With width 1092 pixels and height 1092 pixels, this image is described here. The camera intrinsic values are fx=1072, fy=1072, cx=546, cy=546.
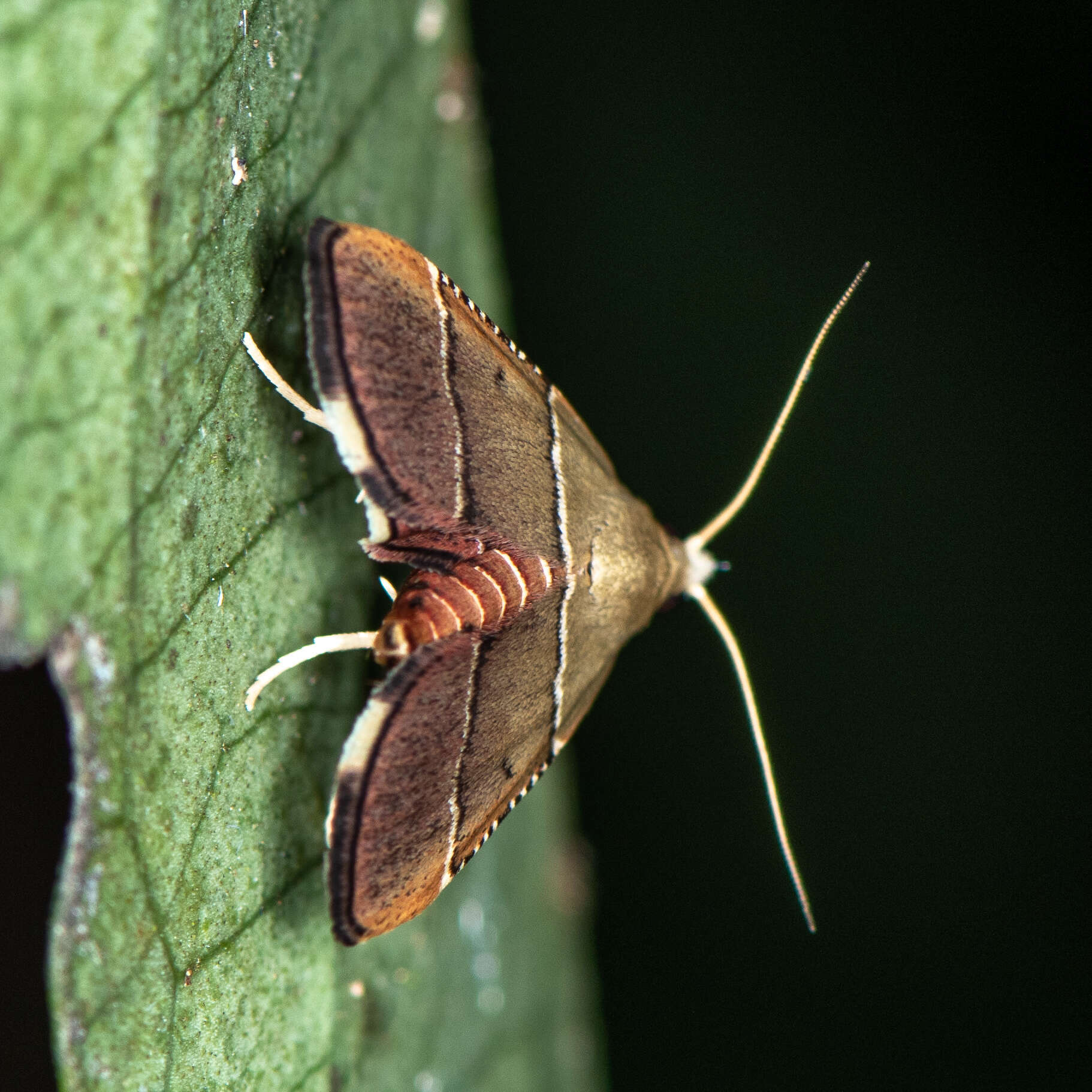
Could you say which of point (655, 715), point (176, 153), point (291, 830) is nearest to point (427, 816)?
point (291, 830)

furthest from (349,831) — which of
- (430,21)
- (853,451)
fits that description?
(430,21)

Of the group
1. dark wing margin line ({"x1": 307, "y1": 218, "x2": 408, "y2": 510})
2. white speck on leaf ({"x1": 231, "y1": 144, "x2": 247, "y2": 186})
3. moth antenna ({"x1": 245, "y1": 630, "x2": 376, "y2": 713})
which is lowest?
moth antenna ({"x1": 245, "y1": 630, "x2": 376, "y2": 713})

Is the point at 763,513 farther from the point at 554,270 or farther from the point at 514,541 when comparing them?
the point at 514,541

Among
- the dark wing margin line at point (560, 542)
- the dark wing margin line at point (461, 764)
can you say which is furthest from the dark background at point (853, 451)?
the dark wing margin line at point (461, 764)

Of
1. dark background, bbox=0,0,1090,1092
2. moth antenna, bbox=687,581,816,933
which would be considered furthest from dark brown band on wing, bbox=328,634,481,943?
dark background, bbox=0,0,1090,1092

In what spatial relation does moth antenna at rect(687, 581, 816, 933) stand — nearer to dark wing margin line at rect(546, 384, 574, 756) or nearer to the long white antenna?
the long white antenna

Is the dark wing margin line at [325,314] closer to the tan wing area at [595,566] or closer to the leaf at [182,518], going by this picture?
the leaf at [182,518]
